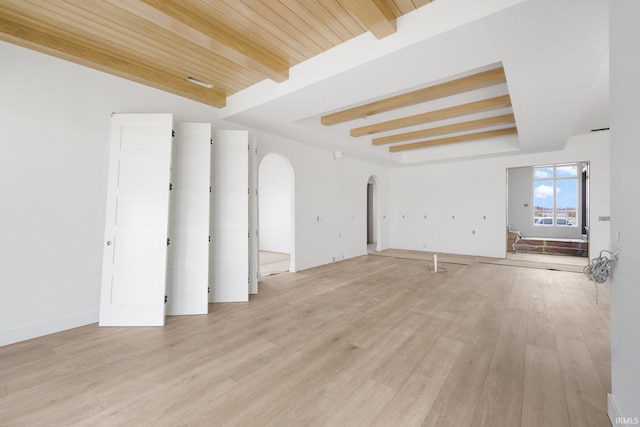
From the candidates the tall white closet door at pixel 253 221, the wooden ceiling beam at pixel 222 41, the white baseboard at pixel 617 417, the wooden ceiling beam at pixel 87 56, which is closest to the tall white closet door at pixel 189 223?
the wooden ceiling beam at pixel 87 56

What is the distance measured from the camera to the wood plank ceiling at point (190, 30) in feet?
7.32

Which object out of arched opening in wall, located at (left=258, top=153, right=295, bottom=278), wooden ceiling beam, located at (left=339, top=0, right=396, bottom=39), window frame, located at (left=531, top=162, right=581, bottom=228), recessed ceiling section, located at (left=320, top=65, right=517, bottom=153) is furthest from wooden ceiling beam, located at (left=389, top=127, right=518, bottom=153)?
window frame, located at (left=531, top=162, right=581, bottom=228)

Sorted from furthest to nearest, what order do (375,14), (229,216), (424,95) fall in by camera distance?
(229,216) < (424,95) < (375,14)

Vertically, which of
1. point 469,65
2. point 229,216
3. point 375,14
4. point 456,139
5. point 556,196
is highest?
point 456,139

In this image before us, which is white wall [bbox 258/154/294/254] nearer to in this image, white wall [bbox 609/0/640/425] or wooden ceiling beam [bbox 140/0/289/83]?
wooden ceiling beam [bbox 140/0/289/83]

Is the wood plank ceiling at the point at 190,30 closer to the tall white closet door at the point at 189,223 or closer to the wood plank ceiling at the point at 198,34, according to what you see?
the wood plank ceiling at the point at 198,34

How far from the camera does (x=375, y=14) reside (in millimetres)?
2131

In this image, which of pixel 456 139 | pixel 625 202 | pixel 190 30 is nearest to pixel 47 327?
pixel 190 30

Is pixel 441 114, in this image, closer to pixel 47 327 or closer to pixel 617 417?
pixel 617 417

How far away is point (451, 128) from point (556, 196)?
27.2 ft

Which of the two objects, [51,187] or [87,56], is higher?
[87,56]

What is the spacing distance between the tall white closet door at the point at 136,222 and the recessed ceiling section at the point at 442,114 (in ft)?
9.32

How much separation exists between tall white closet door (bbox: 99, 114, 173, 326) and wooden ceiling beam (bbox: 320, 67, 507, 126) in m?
2.70

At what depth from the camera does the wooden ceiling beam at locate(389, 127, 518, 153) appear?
5.60 meters
